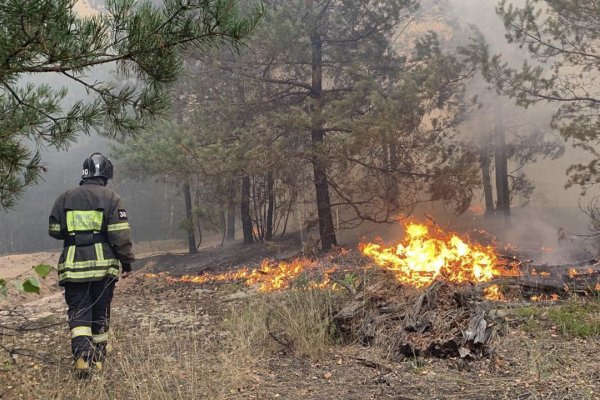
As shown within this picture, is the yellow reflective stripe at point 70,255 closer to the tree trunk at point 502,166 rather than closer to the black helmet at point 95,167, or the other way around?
the black helmet at point 95,167

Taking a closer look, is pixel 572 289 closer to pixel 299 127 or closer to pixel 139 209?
pixel 299 127

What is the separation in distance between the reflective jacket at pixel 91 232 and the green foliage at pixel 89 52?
0.84m

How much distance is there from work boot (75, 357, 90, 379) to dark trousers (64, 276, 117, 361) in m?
0.05

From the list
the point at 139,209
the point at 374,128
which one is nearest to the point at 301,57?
the point at 374,128

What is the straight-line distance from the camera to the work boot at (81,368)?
13.5ft

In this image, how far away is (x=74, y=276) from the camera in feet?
14.6

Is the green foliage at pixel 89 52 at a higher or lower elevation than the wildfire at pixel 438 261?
higher

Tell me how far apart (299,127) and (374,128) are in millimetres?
1982

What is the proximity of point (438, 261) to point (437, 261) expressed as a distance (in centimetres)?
2

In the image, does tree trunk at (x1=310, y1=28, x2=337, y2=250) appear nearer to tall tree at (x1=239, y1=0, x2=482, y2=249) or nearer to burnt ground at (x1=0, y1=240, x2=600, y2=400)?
tall tree at (x1=239, y1=0, x2=482, y2=249)

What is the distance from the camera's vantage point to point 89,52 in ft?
8.50

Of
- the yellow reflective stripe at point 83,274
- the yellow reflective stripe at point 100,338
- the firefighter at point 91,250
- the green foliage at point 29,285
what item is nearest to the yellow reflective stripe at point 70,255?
the firefighter at point 91,250

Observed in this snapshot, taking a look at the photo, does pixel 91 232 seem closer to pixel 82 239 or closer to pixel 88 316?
pixel 82 239

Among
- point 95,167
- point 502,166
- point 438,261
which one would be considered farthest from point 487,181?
point 95,167
